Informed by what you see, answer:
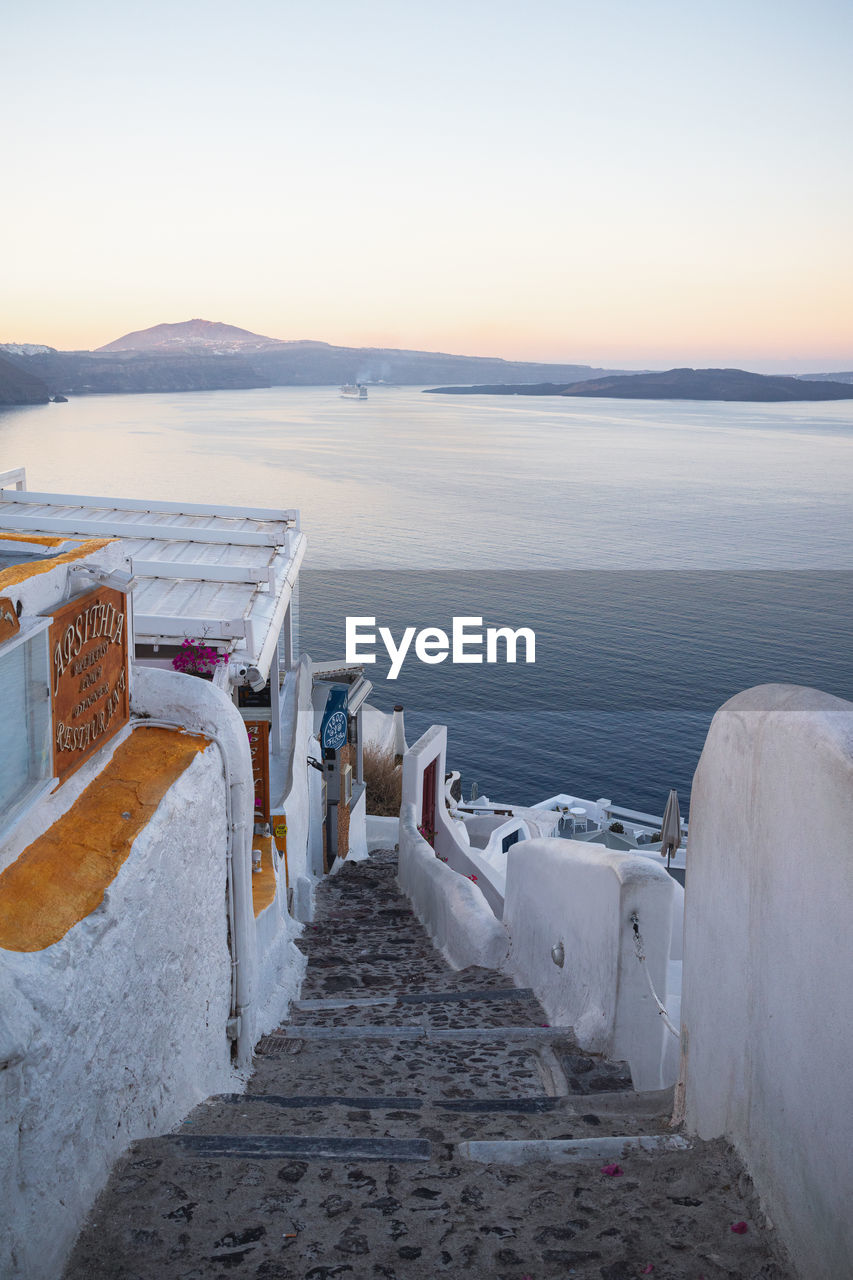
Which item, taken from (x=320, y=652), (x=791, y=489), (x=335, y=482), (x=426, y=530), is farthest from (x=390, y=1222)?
(x=791, y=489)

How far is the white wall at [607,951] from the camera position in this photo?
5637 millimetres

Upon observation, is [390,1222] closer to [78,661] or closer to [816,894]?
[816,894]

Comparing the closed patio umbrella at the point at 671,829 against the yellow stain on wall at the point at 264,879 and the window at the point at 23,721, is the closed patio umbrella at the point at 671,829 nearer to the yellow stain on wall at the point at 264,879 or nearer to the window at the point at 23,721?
the yellow stain on wall at the point at 264,879

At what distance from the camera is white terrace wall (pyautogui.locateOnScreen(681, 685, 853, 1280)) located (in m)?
2.88

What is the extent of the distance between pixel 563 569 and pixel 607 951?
63.7 meters

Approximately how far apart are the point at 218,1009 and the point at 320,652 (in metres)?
44.9

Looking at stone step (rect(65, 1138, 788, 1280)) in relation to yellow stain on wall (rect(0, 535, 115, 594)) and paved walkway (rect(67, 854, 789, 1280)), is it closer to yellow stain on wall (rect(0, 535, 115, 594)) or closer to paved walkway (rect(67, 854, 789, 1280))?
paved walkway (rect(67, 854, 789, 1280))

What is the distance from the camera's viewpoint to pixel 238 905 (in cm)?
558

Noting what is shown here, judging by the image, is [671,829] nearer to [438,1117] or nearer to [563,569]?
[438,1117]

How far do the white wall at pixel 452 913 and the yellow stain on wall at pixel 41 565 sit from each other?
5.31m

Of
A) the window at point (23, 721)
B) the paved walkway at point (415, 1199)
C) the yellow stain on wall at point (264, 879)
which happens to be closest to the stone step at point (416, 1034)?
the paved walkway at point (415, 1199)

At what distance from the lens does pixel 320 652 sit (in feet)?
164

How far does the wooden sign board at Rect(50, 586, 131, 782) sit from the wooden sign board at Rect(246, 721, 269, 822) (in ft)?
17.5

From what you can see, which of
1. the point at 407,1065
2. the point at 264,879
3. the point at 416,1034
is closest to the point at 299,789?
the point at 264,879
